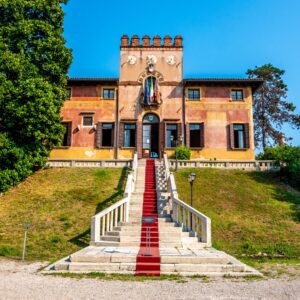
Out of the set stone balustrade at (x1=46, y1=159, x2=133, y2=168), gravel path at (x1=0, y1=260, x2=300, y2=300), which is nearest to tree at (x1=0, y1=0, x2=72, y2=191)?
stone balustrade at (x1=46, y1=159, x2=133, y2=168)

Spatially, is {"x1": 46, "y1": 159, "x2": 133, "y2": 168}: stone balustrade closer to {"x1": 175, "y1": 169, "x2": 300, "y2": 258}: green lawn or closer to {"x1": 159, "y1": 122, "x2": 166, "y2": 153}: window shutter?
{"x1": 175, "y1": 169, "x2": 300, "y2": 258}: green lawn

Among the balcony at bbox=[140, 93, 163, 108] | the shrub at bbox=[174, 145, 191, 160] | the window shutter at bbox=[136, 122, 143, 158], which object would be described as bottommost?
the shrub at bbox=[174, 145, 191, 160]

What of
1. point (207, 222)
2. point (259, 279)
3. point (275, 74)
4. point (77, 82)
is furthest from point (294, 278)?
point (275, 74)

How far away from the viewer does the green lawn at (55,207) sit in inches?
467

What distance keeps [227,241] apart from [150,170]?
9.08 metres

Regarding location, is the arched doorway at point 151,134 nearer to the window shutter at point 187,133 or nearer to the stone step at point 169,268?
the window shutter at point 187,133

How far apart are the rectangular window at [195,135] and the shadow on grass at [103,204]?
25.0 ft

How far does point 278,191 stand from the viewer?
59.3 ft

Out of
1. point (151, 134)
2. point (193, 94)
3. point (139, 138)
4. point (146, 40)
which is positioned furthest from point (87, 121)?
point (193, 94)

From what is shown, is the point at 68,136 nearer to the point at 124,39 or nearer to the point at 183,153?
the point at 183,153

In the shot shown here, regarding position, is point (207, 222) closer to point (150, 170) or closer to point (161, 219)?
point (161, 219)

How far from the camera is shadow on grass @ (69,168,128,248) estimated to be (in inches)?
477

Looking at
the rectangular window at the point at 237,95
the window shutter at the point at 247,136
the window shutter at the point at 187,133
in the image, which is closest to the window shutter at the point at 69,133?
the window shutter at the point at 187,133

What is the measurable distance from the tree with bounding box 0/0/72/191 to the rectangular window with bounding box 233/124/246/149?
14.3m
